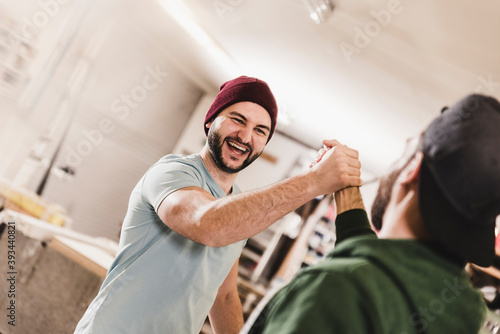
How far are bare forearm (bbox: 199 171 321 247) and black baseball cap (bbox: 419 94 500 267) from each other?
347 mm

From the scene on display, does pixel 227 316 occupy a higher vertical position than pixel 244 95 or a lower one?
lower

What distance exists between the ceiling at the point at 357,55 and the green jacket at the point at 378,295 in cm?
264

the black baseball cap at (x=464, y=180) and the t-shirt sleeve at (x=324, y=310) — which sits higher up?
the black baseball cap at (x=464, y=180)

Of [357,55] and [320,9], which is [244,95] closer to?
[320,9]

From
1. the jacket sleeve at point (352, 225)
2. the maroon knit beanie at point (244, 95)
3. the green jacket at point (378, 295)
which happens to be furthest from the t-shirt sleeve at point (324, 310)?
the maroon knit beanie at point (244, 95)

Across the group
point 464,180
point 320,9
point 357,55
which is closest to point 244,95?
point 464,180

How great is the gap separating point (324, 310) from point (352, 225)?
0.31 meters

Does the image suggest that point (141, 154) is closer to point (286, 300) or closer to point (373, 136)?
point (373, 136)

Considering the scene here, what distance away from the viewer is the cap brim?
0.76 metres

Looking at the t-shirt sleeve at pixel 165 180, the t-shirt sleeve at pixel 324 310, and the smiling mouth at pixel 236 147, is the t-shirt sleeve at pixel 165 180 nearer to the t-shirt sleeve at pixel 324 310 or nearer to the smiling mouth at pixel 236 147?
the smiling mouth at pixel 236 147

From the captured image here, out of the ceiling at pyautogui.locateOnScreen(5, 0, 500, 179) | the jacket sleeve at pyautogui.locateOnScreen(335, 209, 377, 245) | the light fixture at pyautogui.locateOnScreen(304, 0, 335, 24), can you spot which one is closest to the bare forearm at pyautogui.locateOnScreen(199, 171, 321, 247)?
the jacket sleeve at pyautogui.locateOnScreen(335, 209, 377, 245)

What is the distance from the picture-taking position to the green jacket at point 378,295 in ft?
2.17

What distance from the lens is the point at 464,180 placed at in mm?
751

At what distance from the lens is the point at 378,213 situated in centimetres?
96
